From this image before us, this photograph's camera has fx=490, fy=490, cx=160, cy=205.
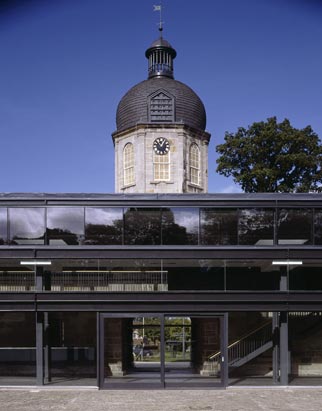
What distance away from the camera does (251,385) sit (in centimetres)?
1953

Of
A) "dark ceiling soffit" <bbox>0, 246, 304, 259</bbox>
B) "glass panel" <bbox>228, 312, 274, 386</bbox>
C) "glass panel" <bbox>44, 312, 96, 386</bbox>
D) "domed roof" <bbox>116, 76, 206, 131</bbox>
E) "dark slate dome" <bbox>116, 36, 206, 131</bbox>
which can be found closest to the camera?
"dark ceiling soffit" <bbox>0, 246, 304, 259</bbox>

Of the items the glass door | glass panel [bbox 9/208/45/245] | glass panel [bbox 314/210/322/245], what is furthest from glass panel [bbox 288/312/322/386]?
glass panel [bbox 9/208/45/245]

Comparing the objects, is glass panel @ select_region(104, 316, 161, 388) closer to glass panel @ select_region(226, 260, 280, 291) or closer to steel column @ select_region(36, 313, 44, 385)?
steel column @ select_region(36, 313, 44, 385)

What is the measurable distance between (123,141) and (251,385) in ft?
98.5

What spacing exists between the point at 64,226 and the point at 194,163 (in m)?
26.2

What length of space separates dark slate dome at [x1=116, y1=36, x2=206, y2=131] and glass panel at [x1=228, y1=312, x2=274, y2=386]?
84.0ft

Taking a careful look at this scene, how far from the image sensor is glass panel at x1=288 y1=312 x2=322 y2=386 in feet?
70.9

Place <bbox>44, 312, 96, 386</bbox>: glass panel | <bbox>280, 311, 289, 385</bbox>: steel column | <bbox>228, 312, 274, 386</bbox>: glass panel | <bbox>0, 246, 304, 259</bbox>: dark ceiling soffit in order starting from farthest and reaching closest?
<bbox>44, 312, 96, 386</bbox>: glass panel, <bbox>228, 312, 274, 386</bbox>: glass panel, <bbox>0, 246, 304, 259</bbox>: dark ceiling soffit, <bbox>280, 311, 289, 385</bbox>: steel column

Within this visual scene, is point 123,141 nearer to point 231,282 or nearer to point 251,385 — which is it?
point 231,282

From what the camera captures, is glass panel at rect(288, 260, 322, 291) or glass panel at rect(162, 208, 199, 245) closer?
glass panel at rect(162, 208, 199, 245)

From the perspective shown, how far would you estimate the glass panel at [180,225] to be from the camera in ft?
67.3

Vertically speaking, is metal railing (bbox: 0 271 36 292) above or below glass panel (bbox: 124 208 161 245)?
below

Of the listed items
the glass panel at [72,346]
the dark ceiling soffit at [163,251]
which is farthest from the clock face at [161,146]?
the dark ceiling soffit at [163,251]

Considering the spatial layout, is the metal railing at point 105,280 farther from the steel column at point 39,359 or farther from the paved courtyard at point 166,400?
the paved courtyard at point 166,400
